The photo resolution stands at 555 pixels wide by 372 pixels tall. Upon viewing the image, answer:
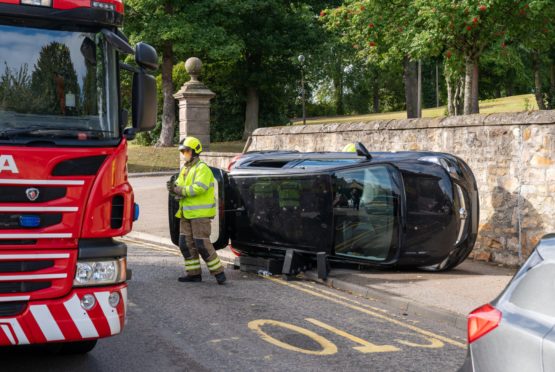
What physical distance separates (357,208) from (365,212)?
124 millimetres

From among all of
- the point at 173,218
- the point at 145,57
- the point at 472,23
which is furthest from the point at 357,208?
the point at 472,23

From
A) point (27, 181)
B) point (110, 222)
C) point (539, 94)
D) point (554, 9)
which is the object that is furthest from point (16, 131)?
point (539, 94)

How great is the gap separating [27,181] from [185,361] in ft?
6.90

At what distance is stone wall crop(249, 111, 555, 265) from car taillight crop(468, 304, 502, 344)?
777cm

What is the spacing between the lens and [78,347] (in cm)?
702

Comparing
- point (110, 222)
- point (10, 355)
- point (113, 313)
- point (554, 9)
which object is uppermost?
point (554, 9)

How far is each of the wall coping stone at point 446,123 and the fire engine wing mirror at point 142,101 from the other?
6.47 metres

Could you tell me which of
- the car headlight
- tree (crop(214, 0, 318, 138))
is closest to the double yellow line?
the car headlight

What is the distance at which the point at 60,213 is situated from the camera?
591 cm

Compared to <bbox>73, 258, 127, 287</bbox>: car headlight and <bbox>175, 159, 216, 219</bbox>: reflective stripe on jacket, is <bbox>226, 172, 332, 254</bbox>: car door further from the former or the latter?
<bbox>73, 258, 127, 287</bbox>: car headlight

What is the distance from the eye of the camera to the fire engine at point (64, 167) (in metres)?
5.78

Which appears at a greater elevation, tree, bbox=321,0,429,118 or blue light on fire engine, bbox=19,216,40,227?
tree, bbox=321,0,429,118

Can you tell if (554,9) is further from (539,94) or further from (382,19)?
(539,94)

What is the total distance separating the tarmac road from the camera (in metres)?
6.91
